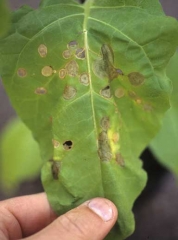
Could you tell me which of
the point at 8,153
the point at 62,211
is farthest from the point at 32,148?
the point at 62,211

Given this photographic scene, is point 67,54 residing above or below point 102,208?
above

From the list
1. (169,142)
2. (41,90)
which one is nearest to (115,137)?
(41,90)

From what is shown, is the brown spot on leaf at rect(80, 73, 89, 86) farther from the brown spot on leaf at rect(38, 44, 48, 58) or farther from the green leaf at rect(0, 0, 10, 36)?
the green leaf at rect(0, 0, 10, 36)

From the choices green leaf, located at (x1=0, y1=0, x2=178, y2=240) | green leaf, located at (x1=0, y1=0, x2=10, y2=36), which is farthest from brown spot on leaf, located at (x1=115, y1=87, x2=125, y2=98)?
green leaf, located at (x1=0, y1=0, x2=10, y2=36)

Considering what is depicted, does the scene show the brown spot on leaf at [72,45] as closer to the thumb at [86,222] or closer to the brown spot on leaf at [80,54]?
the brown spot on leaf at [80,54]

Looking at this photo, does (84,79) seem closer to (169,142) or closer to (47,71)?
(47,71)

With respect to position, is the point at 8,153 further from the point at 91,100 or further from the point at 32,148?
the point at 91,100
